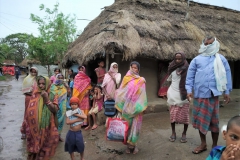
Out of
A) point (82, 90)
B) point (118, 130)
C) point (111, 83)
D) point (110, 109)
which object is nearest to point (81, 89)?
point (82, 90)

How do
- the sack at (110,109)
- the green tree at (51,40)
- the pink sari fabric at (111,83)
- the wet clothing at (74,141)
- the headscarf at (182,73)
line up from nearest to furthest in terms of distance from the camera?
the wet clothing at (74,141) → the headscarf at (182,73) → the sack at (110,109) → the pink sari fabric at (111,83) → the green tree at (51,40)

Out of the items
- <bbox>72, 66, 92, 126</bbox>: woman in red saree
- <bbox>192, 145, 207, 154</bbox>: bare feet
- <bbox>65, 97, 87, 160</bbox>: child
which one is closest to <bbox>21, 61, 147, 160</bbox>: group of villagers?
<bbox>65, 97, 87, 160</bbox>: child

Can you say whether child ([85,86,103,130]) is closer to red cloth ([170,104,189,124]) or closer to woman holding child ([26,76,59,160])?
red cloth ([170,104,189,124])

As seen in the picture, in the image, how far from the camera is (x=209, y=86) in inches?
126

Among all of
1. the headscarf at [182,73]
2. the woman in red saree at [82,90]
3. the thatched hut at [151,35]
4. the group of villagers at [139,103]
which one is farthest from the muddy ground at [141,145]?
the thatched hut at [151,35]

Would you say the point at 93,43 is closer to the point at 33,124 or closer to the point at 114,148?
the point at 114,148

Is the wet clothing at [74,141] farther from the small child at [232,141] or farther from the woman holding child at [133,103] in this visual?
the small child at [232,141]

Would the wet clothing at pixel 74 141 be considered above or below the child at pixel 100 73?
below

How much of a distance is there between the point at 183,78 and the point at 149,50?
2785 mm

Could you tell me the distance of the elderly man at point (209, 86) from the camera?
3.20 m

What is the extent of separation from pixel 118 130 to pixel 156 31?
4320 millimetres

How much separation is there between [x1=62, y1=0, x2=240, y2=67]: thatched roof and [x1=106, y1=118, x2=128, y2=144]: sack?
8.30 ft

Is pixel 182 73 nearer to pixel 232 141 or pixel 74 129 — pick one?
pixel 74 129

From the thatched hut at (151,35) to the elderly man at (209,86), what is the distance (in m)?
2.87
